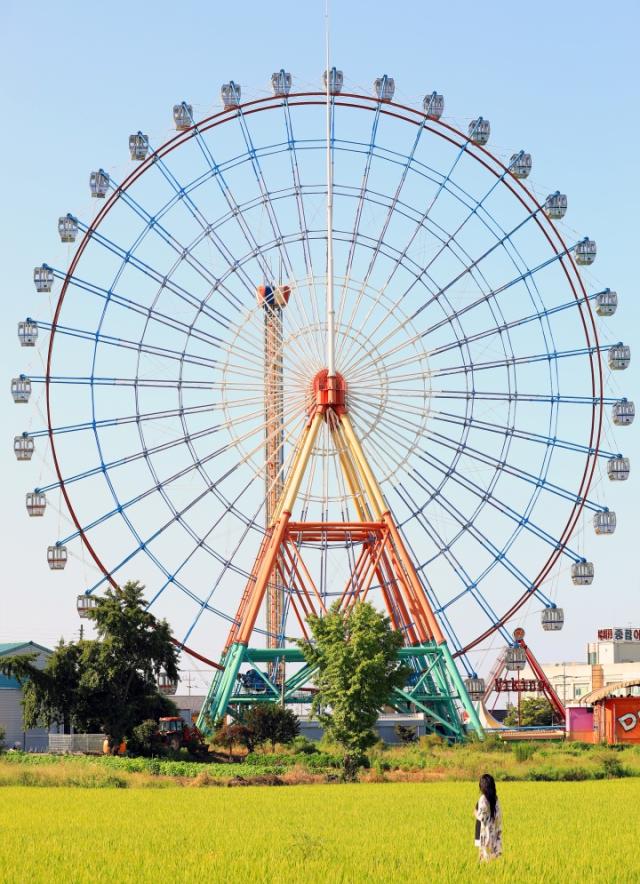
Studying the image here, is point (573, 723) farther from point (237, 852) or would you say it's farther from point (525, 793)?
point (237, 852)

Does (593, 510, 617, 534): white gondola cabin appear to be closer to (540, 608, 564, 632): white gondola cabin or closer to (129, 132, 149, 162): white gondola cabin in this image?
(540, 608, 564, 632): white gondola cabin

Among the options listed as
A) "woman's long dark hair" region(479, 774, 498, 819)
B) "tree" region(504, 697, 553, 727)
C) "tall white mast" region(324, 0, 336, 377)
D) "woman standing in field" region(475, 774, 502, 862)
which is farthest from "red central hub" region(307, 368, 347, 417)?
"tree" region(504, 697, 553, 727)

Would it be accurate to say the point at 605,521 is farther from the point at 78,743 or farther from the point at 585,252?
the point at 78,743

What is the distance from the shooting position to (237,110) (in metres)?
58.5

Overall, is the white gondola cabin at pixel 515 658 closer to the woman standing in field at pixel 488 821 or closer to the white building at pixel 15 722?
the white building at pixel 15 722

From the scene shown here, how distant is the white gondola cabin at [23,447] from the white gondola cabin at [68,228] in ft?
24.0

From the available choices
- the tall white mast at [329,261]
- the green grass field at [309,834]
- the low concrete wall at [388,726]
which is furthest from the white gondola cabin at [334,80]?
the green grass field at [309,834]

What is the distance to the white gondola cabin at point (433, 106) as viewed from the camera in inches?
2334

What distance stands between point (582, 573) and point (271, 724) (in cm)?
1316

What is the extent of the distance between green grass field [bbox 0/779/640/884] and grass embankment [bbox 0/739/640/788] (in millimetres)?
2358

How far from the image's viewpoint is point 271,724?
182ft

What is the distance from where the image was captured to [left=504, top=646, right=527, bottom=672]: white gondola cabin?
195 feet

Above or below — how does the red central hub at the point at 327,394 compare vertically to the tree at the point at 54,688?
above

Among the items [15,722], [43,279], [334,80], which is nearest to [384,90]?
[334,80]
